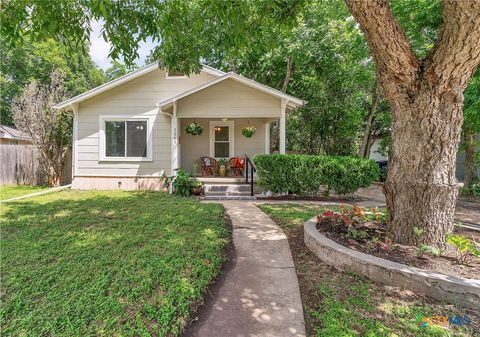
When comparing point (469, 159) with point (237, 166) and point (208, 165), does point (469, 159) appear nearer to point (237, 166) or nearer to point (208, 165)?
point (237, 166)

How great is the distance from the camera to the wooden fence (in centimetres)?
1117

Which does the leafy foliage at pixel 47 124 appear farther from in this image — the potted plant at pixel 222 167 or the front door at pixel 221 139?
the potted plant at pixel 222 167

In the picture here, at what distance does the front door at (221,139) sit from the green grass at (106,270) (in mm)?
5705

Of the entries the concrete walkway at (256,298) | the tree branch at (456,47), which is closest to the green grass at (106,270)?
the concrete walkway at (256,298)

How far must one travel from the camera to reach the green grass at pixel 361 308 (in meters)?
2.11

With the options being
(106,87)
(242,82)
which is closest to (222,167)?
(242,82)

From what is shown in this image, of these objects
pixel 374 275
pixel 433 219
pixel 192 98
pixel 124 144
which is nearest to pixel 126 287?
pixel 374 275

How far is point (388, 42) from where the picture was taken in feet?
9.75

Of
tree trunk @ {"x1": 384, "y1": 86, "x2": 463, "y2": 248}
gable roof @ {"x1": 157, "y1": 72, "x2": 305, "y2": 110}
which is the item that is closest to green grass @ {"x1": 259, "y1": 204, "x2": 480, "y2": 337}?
tree trunk @ {"x1": 384, "y1": 86, "x2": 463, "y2": 248}

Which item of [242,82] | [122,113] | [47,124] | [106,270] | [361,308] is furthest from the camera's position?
[47,124]

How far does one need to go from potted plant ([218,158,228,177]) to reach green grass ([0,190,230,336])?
4763mm

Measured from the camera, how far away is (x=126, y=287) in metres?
2.68

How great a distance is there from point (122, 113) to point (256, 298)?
930 cm

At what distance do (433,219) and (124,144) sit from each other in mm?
9711
